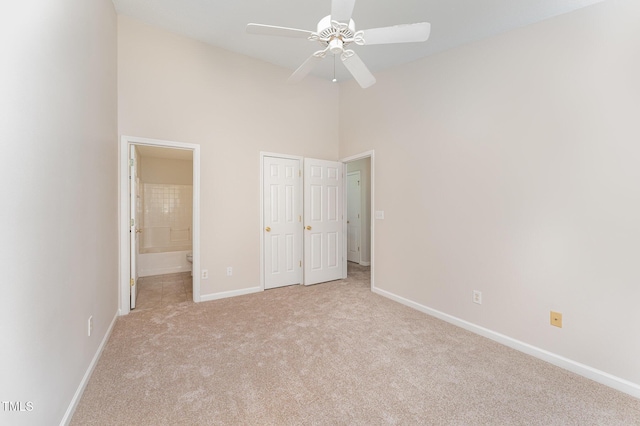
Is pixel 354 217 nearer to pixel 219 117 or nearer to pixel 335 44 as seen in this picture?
pixel 219 117

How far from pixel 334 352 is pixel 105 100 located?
121 inches

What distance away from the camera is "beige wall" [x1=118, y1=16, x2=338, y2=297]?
311cm

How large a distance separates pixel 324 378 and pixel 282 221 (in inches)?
98.0

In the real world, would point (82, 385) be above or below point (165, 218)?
below

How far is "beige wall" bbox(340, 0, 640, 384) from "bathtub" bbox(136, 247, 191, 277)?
4.28m

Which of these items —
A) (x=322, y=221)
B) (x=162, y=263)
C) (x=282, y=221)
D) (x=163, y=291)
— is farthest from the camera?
(x=162, y=263)

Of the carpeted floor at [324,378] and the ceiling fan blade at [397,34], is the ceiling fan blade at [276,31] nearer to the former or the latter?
the ceiling fan blade at [397,34]

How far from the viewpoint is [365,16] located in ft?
8.85

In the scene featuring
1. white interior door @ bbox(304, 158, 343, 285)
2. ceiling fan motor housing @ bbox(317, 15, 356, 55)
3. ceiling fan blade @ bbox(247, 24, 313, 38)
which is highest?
ceiling fan blade @ bbox(247, 24, 313, 38)

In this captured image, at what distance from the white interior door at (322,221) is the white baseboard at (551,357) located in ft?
5.52

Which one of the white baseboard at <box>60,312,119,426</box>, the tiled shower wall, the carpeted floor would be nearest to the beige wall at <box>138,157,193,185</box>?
the tiled shower wall

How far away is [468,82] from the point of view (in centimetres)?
283

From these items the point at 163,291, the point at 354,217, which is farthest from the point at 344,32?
the point at 354,217

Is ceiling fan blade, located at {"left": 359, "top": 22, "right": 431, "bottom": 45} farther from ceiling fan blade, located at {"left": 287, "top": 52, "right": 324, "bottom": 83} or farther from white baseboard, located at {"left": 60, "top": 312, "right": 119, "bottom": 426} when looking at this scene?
white baseboard, located at {"left": 60, "top": 312, "right": 119, "bottom": 426}
